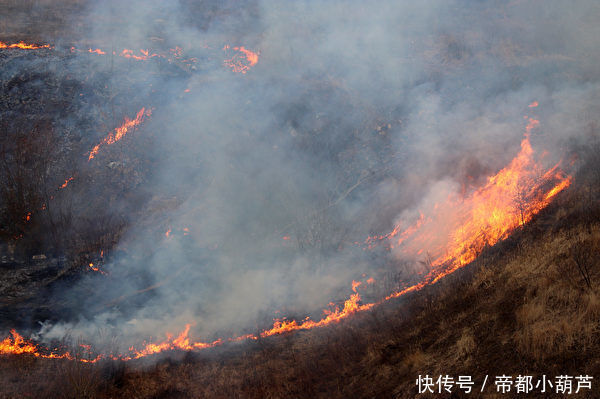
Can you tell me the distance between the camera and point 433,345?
8.30 metres

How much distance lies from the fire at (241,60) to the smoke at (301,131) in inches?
11.9

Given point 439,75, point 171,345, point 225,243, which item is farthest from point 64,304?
point 439,75

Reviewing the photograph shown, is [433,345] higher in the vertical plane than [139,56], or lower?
lower

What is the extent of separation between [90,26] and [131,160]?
292 inches

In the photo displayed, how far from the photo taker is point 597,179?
11.4 meters

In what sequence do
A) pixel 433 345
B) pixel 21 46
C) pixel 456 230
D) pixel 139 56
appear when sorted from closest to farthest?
pixel 433 345
pixel 456 230
pixel 21 46
pixel 139 56

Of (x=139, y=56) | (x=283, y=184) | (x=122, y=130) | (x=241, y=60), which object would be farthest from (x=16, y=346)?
(x=241, y=60)

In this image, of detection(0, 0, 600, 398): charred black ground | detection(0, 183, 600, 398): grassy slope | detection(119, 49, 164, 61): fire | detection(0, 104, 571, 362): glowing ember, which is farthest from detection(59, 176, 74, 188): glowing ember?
detection(119, 49, 164, 61): fire

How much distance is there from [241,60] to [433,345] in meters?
15.0

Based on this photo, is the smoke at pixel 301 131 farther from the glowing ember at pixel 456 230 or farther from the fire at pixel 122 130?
the glowing ember at pixel 456 230

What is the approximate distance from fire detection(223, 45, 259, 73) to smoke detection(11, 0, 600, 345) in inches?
11.9

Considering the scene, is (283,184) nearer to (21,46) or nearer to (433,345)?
(433,345)

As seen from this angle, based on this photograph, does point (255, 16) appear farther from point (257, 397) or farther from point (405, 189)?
point (257, 397)

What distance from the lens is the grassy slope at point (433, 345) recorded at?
22.1ft
